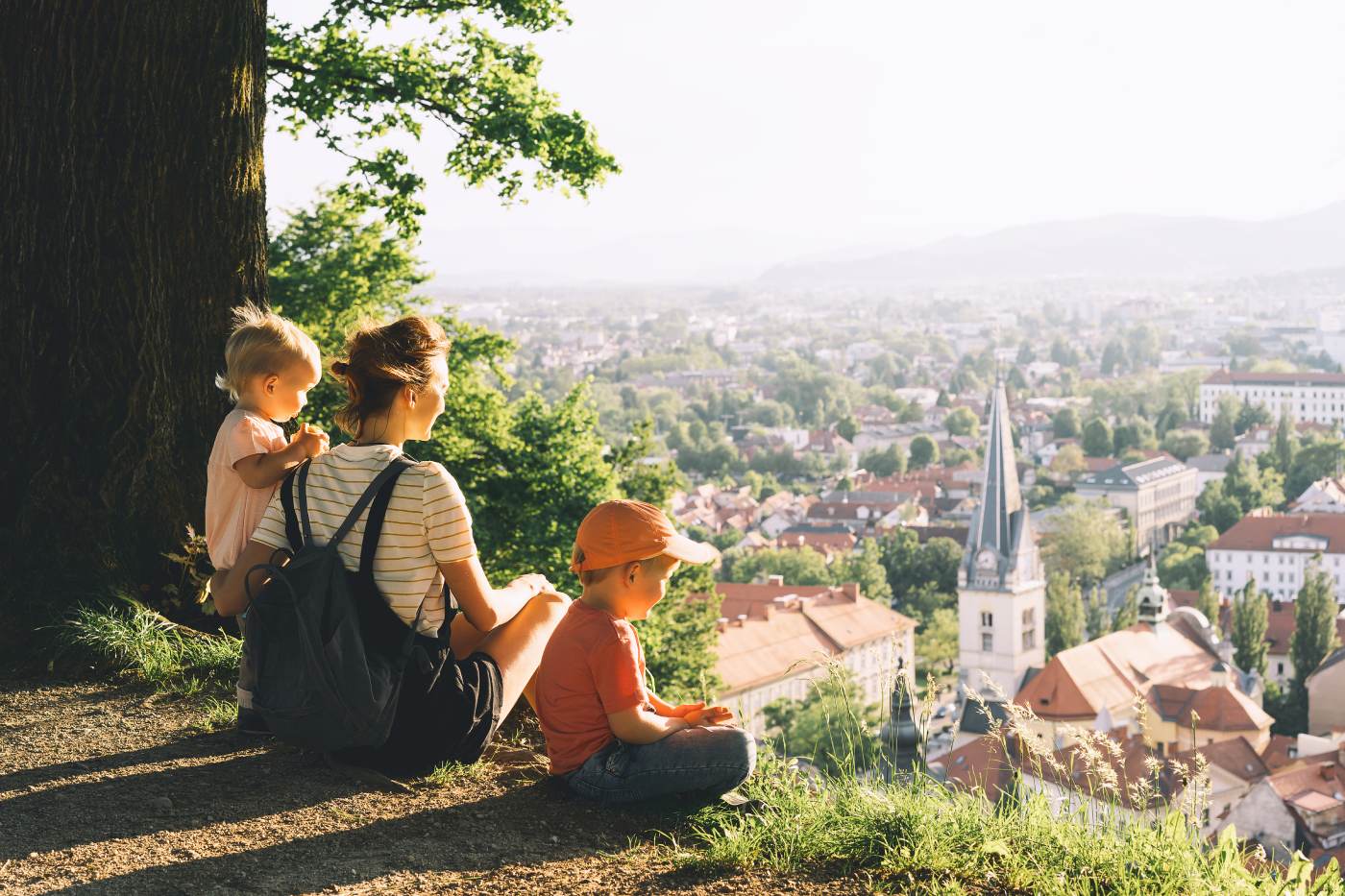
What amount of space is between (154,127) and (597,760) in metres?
1.98

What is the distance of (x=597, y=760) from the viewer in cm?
254

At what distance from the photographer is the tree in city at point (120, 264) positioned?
3.52 metres

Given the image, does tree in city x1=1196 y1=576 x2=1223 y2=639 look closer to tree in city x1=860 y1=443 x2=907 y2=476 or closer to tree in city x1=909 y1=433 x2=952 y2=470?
tree in city x1=860 y1=443 x2=907 y2=476

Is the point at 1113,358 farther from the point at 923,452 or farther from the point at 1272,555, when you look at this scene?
the point at 1272,555

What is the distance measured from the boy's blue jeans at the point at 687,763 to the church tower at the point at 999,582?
4389 cm

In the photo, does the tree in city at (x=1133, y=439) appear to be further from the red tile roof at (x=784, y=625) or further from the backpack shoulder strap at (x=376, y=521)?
the backpack shoulder strap at (x=376, y=521)

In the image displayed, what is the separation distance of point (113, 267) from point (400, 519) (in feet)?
5.09

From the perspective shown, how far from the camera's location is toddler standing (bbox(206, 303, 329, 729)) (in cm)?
269

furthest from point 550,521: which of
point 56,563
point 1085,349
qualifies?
point 1085,349

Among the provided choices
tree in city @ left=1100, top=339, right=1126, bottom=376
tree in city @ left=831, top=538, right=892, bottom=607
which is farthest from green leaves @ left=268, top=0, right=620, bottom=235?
tree in city @ left=1100, top=339, right=1126, bottom=376

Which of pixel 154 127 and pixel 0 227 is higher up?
pixel 154 127

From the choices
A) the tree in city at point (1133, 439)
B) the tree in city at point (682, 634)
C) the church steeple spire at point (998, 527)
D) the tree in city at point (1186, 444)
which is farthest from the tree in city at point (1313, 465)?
the tree in city at point (682, 634)

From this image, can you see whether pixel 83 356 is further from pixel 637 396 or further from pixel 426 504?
pixel 637 396

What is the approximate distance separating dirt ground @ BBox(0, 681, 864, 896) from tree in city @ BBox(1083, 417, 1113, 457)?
90304 millimetres
